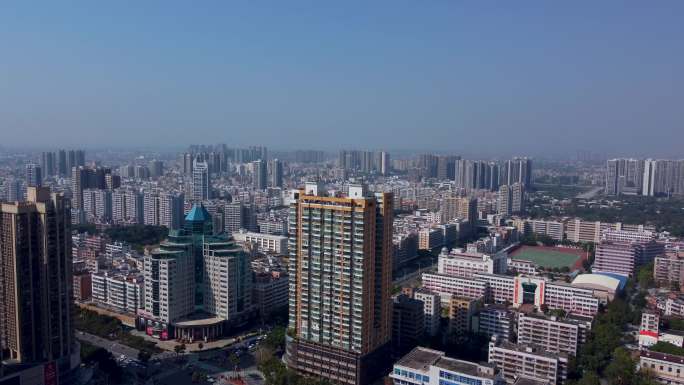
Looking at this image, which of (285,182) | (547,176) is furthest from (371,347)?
(547,176)

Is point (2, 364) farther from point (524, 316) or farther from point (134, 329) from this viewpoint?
point (524, 316)

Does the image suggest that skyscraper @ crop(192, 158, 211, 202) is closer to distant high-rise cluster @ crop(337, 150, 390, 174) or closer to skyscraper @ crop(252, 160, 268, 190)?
skyscraper @ crop(252, 160, 268, 190)

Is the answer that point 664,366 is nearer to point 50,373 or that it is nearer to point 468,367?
point 468,367

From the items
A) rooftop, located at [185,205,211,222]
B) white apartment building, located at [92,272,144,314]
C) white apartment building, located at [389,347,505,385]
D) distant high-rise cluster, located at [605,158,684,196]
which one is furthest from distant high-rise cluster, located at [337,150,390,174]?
white apartment building, located at [389,347,505,385]

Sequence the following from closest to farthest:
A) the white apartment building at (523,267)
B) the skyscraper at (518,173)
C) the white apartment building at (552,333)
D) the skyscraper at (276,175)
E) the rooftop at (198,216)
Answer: the white apartment building at (552,333) < the rooftop at (198,216) < the white apartment building at (523,267) < the skyscraper at (276,175) < the skyscraper at (518,173)

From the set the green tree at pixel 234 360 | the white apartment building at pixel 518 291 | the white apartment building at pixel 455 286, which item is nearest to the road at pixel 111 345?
the green tree at pixel 234 360

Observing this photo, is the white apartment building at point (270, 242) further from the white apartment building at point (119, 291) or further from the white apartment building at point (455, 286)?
the white apartment building at point (119, 291)
